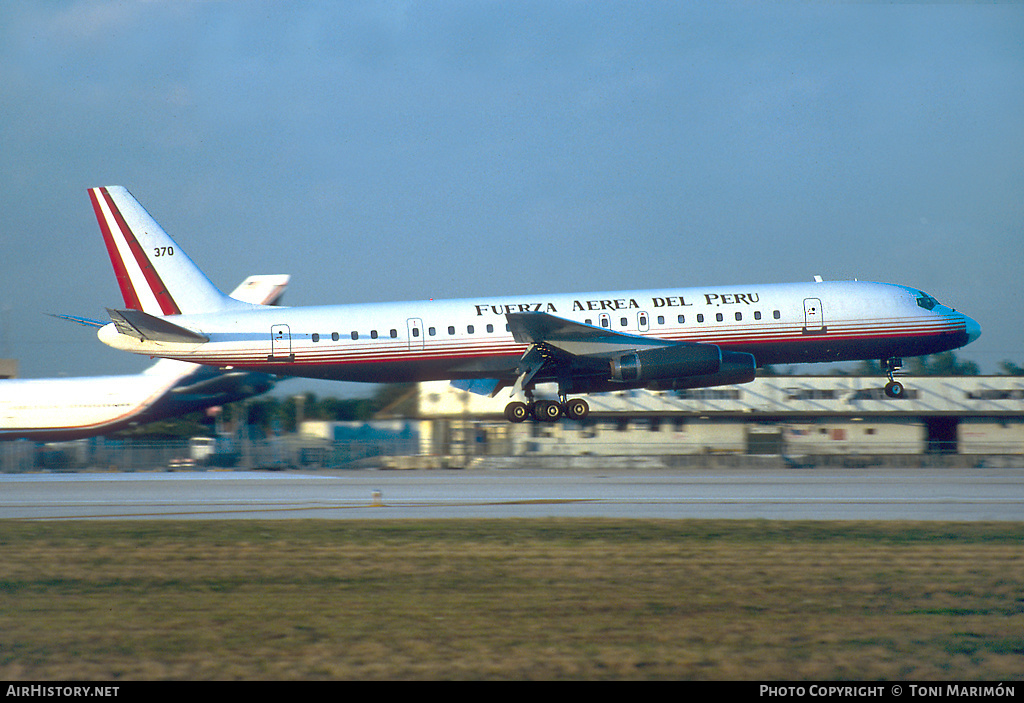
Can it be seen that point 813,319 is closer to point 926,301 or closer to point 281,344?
point 926,301

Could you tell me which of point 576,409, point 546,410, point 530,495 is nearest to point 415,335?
point 546,410

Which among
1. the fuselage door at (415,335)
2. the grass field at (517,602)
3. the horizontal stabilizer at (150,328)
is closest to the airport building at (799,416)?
the fuselage door at (415,335)

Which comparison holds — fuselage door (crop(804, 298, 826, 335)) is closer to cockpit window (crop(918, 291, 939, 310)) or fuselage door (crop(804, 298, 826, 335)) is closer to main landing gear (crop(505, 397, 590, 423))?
cockpit window (crop(918, 291, 939, 310))

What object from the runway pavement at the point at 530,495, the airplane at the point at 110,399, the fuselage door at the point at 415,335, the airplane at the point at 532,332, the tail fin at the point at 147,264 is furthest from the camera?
the airplane at the point at 110,399

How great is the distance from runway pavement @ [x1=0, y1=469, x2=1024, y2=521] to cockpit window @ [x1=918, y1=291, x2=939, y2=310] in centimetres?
580

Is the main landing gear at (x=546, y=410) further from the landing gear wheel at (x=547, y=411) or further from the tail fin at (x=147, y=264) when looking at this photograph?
the tail fin at (x=147, y=264)

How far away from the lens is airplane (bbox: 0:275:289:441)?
43.5 meters

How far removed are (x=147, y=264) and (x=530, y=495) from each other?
17563 millimetres

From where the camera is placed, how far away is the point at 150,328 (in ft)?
103

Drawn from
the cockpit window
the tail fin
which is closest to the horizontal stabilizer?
the tail fin

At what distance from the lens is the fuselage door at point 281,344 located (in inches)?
1270

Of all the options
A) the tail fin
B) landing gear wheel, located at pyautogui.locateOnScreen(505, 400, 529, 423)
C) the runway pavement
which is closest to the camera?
the runway pavement

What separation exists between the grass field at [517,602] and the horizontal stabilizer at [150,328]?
1420 centimetres

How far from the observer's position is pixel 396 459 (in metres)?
38.8
